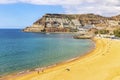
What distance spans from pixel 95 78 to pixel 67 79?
10.4 ft

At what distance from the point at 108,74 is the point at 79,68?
6.03 m

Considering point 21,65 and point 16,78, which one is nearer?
point 16,78

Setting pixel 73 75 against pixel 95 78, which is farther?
pixel 73 75

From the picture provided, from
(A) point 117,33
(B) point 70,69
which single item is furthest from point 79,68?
(A) point 117,33

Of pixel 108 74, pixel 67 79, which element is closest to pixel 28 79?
pixel 67 79

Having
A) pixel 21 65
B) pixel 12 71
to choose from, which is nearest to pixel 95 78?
pixel 12 71

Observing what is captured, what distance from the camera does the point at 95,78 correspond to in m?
31.5

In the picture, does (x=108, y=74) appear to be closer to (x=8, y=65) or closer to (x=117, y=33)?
(x=8, y=65)

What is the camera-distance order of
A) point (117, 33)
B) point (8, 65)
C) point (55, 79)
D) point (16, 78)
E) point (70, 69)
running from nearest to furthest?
point (55, 79), point (16, 78), point (70, 69), point (8, 65), point (117, 33)

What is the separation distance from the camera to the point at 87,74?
34.0 m

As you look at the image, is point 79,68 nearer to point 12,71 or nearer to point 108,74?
point 108,74

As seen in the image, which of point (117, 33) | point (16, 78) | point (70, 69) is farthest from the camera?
point (117, 33)

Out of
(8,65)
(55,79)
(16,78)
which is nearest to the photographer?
(55,79)

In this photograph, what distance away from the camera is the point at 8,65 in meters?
44.0
